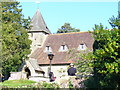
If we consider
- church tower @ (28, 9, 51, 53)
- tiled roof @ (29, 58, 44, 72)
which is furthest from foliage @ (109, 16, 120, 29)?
church tower @ (28, 9, 51, 53)

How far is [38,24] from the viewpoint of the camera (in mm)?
38219

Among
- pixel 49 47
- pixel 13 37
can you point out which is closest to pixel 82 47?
pixel 49 47

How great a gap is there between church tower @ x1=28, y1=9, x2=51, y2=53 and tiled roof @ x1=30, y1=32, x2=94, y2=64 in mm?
1077

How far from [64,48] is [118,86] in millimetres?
26500

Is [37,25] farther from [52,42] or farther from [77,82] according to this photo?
[77,82]

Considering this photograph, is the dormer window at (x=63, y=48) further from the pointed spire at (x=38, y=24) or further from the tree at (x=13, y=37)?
the tree at (x=13, y=37)

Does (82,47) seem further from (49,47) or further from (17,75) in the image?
(17,75)

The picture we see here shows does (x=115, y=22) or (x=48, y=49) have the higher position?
(x=48, y=49)

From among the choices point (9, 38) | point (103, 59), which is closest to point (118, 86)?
point (103, 59)

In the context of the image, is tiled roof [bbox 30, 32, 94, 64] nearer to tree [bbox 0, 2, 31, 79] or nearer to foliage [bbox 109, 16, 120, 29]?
tree [bbox 0, 2, 31, 79]

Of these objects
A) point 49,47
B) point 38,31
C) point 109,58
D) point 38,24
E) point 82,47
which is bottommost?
point 109,58

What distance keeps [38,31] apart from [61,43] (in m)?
5.33

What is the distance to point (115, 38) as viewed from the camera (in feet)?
25.4

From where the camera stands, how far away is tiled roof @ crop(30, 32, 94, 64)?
109 feet
